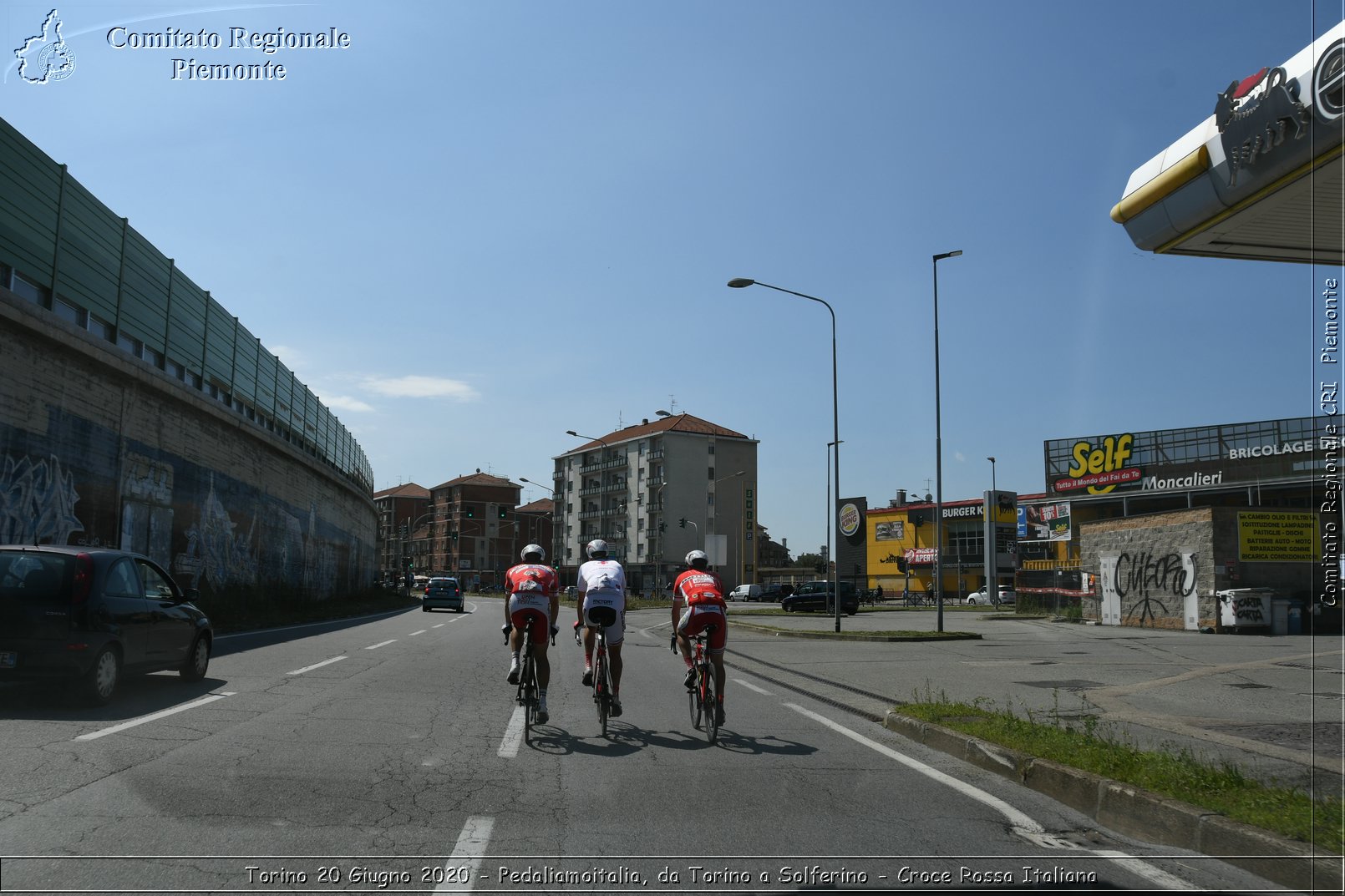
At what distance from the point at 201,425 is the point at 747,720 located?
20.9 meters

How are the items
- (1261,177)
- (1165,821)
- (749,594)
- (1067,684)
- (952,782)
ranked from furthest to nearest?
(749,594) → (1067,684) → (952,782) → (1261,177) → (1165,821)

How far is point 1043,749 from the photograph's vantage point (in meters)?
7.23

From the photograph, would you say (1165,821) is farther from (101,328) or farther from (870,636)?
(101,328)

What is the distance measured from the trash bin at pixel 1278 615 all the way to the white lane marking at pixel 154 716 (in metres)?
28.7

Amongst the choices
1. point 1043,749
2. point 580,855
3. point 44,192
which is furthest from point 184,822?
point 44,192

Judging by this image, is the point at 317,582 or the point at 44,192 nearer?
the point at 44,192

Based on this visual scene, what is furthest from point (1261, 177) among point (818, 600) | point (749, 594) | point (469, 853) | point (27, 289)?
point (749, 594)

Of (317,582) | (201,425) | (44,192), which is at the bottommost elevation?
(317,582)

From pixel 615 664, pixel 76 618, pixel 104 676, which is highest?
pixel 76 618

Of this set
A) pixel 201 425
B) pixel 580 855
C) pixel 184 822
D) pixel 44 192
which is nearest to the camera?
pixel 580 855

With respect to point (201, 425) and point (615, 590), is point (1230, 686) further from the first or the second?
point (201, 425)

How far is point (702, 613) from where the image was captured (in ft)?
29.0

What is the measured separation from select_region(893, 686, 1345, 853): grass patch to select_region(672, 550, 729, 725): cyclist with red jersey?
210 centimetres

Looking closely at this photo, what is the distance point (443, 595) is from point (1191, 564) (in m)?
29.8
